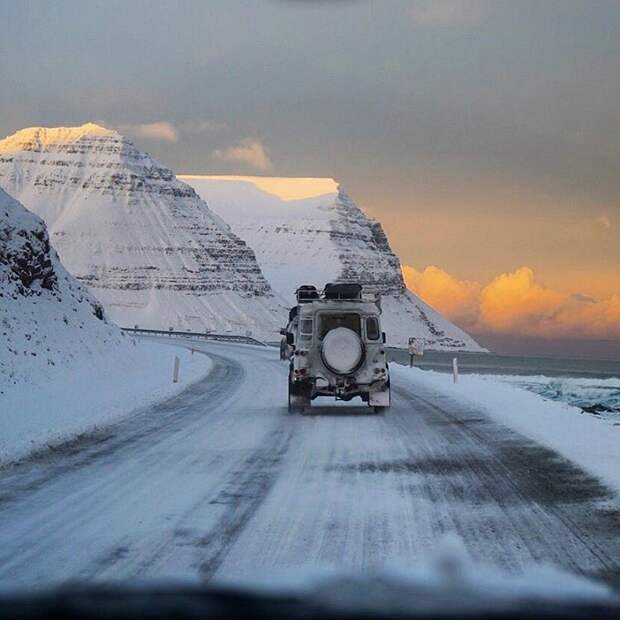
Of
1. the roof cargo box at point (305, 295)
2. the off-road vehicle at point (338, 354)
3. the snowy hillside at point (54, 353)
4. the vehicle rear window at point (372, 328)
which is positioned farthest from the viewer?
the roof cargo box at point (305, 295)

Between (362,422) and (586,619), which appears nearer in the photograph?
(586,619)

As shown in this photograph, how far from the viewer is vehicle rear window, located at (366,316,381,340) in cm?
2250

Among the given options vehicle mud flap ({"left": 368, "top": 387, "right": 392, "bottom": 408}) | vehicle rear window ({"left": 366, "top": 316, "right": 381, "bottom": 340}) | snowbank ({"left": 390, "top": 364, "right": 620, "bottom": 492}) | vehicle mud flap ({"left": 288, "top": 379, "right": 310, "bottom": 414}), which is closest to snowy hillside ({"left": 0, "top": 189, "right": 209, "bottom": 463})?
vehicle mud flap ({"left": 288, "top": 379, "right": 310, "bottom": 414})

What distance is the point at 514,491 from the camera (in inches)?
431

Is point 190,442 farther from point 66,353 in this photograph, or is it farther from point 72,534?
point 66,353

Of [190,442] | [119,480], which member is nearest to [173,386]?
[190,442]

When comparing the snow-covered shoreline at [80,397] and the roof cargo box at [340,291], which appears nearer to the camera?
the snow-covered shoreline at [80,397]

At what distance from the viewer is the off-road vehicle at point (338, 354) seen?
22078 mm

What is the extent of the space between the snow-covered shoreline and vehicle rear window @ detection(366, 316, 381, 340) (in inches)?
223

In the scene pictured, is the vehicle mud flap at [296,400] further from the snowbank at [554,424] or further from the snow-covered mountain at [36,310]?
the snow-covered mountain at [36,310]

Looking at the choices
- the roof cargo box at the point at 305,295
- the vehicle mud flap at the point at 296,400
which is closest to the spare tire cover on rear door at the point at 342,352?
the vehicle mud flap at the point at 296,400

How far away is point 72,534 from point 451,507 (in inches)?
148

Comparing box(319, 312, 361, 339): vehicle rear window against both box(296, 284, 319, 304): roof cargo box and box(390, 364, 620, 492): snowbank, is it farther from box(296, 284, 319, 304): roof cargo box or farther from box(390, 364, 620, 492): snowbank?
box(390, 364, 620, 492): snowbank

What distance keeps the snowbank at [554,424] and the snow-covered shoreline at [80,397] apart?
8.01 m
